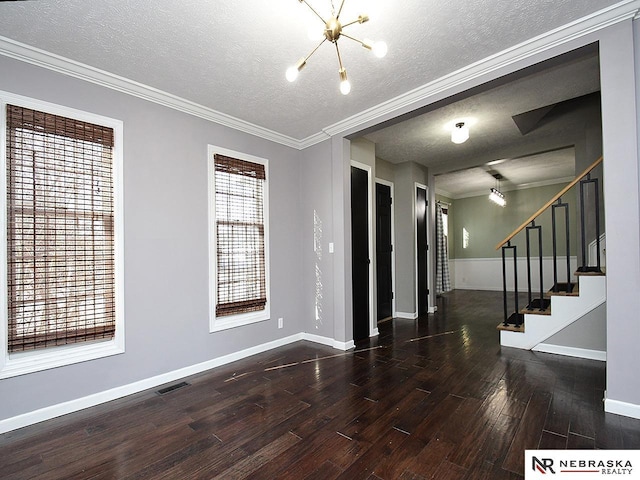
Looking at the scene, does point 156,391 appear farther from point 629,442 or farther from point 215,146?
point 629,442

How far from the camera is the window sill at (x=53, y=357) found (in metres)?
2.08

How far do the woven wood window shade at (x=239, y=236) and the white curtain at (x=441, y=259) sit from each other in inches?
228

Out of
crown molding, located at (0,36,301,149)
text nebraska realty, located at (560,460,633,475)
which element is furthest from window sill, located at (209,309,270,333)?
text nebraska realty, located at (560,460,633,475)

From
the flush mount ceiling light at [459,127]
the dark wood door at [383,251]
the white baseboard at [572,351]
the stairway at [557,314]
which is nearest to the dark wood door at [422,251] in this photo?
the dark wood door at [383,251]

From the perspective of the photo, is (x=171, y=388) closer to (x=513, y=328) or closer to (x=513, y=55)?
(x=513, y=328)

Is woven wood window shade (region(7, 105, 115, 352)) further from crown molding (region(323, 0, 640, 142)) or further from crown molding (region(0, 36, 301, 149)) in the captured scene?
crown molding (region(323, 0, 640, 142))

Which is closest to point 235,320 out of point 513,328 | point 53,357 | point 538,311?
point 53,357

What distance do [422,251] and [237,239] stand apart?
11.8 feet

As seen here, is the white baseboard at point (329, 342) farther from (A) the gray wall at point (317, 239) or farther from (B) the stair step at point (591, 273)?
(B) the stair step at point (591, 273)

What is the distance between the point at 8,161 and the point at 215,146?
5.47 ft

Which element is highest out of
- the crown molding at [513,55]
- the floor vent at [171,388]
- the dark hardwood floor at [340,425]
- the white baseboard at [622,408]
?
the crown molding at [513,55]

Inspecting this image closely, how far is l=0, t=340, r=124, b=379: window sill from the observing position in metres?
2.08

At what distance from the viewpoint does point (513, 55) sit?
2359mm

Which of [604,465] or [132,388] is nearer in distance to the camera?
[604,465]
